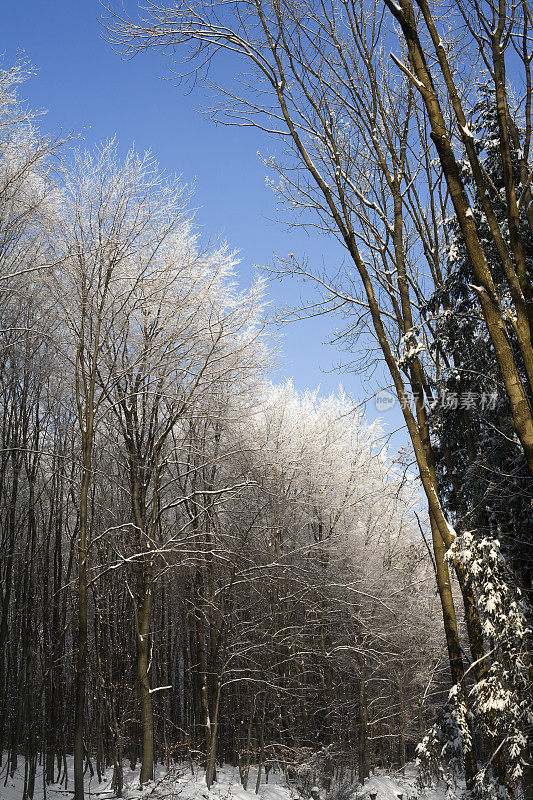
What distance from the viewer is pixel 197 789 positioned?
11875 mm

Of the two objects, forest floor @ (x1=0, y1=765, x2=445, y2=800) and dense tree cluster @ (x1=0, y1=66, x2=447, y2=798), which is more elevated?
dense tree cluster @ (x1=0, y1=66, x2=447, y2=798)

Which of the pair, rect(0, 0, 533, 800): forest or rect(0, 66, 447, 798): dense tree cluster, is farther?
rect(0, 66, 447, 798): dense tree cluster

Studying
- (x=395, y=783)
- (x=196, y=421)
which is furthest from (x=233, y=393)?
(x=395, y=783)

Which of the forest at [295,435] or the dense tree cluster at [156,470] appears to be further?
the dense tree cluster at [156,470]

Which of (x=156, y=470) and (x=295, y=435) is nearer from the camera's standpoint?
(x=156, y=470)

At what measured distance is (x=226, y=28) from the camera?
6.00 meters

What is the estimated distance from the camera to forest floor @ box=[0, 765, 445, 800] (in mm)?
10578

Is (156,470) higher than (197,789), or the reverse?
(156,470)

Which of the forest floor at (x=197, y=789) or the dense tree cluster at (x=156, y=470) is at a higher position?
the dense tree cluster at (x=156, y=470)

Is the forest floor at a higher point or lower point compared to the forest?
lower

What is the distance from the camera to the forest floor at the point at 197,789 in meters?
10.6

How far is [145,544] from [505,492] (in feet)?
21.3

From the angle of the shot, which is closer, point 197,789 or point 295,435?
point 197,789

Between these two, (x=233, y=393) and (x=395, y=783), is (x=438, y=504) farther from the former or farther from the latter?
(x=395, y=783)
